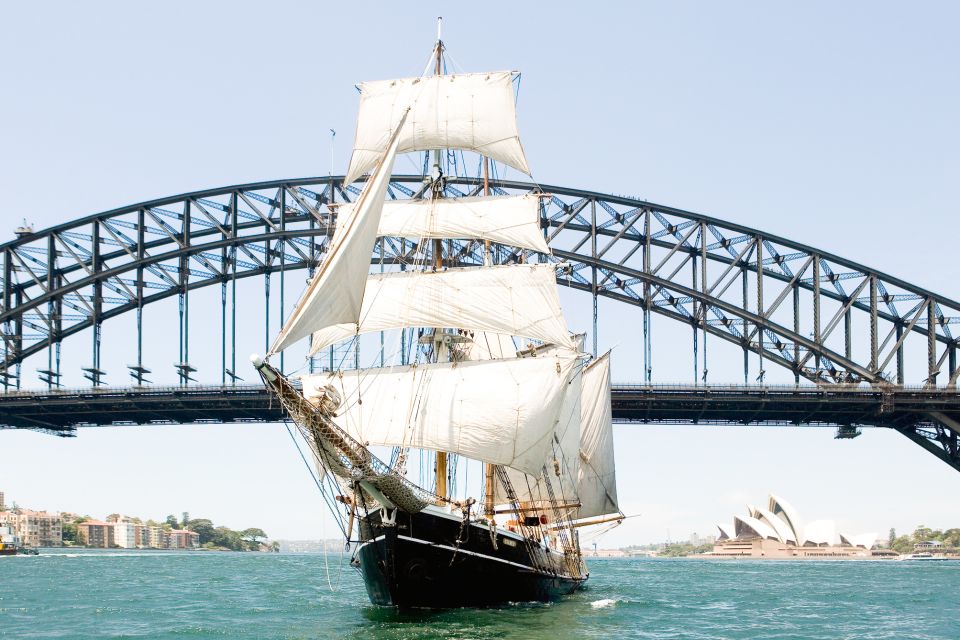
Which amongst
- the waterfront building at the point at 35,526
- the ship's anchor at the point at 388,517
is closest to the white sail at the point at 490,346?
the ship's anchor at the point at 388,517

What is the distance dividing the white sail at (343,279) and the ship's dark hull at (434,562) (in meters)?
8.69

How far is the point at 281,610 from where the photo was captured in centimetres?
4134

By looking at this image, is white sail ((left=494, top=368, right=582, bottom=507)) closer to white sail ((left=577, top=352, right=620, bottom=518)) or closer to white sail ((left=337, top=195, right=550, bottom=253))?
white sail ((left=577, top=352, right=620, bottom=518))

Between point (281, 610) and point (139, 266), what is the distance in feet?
169

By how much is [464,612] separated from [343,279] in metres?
12.6

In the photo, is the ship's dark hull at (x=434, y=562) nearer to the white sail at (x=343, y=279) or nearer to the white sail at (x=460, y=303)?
the white sail at (x=460, y=303)

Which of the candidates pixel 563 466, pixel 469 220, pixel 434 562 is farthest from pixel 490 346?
pixel 434 562

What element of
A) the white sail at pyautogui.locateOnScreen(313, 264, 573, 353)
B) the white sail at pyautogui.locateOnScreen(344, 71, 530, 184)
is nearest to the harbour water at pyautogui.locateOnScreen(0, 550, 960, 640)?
the white sail at pyautogui.locateOnScreen(313, 264, 573, 353)

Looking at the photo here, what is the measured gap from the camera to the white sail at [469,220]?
47.0 metres

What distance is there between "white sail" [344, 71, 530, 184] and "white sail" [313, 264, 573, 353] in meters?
5.98

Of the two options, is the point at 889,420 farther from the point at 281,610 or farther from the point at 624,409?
the point at 281,610

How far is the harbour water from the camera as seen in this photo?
34.7 meters

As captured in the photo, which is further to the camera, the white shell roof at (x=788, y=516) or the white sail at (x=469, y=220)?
the white shell roof at (x=788, y=516)

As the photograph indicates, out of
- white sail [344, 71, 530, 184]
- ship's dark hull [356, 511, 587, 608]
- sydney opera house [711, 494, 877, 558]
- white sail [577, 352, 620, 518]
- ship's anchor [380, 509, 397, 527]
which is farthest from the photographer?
sydney opera house [711, 494, 877, 558]
